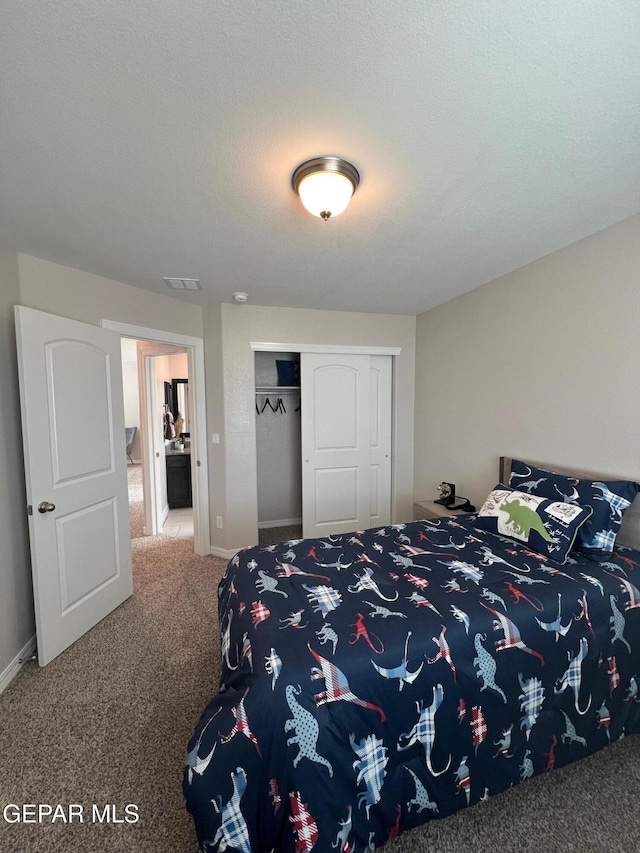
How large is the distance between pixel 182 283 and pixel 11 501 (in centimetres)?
188

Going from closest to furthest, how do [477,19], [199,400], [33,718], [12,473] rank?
[477,19], [33,718], [12,473], [199,400]

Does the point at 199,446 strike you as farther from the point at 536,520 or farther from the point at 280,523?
the point at 536,520

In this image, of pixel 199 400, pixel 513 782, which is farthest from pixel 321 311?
pixel 513 782

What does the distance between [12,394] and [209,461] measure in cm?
170

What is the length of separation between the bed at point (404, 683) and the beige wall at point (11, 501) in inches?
53.2

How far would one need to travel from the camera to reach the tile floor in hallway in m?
4.18

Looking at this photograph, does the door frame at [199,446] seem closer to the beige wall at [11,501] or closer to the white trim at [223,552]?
the white trim at [223,552]

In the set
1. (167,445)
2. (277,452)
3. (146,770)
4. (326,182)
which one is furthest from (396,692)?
(167,445)

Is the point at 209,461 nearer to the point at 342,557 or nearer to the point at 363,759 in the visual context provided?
the point at 342,557

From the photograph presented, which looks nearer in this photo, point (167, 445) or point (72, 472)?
point (72, 472)

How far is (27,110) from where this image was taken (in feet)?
3.80

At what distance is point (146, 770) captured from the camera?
1502 mm

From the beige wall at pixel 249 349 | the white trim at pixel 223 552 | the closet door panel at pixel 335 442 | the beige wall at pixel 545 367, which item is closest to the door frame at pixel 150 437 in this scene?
the beige wall at pixel 249 349

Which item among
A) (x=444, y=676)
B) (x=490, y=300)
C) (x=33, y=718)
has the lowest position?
(x=33, y=718)
